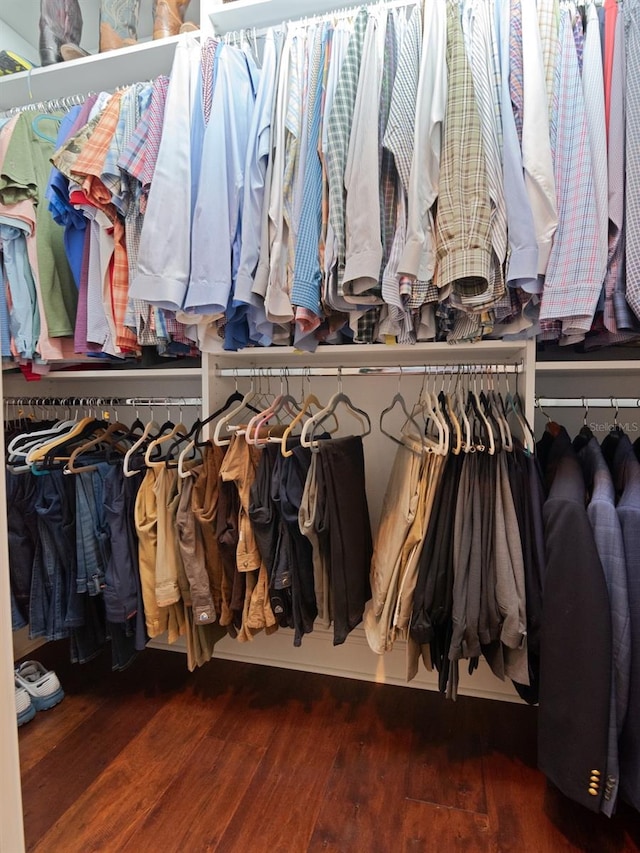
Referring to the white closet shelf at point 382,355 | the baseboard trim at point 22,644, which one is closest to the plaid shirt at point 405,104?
the white closet shelf at point 382,355

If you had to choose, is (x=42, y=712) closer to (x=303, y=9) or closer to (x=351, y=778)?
(x=351, y=778)

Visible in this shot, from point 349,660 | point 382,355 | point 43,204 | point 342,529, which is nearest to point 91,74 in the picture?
point 43,204

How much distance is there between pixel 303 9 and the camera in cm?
137

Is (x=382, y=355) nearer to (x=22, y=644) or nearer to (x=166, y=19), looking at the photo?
(x=166, y=19)

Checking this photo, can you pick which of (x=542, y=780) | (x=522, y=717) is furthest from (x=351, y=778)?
(x=522, y=717)

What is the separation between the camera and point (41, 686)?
5.27ft

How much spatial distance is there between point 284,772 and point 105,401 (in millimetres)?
1361

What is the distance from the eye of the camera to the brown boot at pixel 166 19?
1.52 meters

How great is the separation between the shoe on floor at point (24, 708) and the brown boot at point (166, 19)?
2.21 metres

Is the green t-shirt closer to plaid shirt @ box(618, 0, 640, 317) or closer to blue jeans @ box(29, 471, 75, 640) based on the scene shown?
blue jeans @ box(29, 471, 75, 640)

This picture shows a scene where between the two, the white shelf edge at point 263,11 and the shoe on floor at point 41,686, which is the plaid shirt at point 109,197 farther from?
the shoe on floor at point 41,686

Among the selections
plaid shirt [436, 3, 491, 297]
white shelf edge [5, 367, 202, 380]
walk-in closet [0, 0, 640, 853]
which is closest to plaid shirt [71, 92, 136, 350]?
walk-in closet [0, 0, 640, 853]

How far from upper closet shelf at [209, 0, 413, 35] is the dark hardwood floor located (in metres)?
2.20

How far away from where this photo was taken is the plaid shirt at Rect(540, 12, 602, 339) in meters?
1.01
